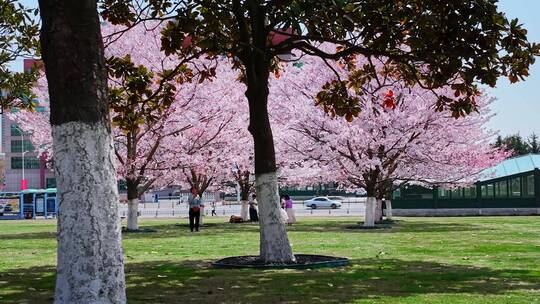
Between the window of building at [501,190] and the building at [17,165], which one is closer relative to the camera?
the window of building at [501,190]

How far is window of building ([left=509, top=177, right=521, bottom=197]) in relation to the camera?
1880 inches

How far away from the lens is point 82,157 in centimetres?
677

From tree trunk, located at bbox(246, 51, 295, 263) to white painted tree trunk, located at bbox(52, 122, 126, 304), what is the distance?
698 cm

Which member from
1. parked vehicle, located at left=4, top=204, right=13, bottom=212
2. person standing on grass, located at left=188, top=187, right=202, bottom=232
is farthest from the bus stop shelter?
person standing on grass, located at left=188, top=187, right=202, bottom=232

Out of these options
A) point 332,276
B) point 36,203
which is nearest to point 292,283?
point 332,276

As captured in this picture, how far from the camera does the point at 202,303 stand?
29.4 feet

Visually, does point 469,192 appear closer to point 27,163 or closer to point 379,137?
point 379,137

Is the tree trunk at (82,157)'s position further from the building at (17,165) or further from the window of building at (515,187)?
the building at (17,165)

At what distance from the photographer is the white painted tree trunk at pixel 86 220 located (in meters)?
6.60

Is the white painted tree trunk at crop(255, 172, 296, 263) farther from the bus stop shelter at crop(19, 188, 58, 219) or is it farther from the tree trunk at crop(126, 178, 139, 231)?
the bus stop shelter at crop(19, 188, 58, 219)

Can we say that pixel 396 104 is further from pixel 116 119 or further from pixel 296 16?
pixel 296 16

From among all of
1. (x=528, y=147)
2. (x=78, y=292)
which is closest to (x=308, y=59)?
(x=78, y=292)

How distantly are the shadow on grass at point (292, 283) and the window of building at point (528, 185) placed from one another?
35.6 m

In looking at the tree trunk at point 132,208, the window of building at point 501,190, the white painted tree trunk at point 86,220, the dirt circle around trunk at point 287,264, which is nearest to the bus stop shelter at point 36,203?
the tree trunk at point 132,208
